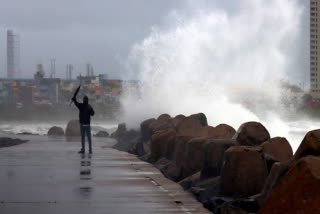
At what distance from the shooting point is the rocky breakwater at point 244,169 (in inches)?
306

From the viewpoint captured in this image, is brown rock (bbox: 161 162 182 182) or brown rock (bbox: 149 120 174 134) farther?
brown rock (bbox: 149 120 174 134)

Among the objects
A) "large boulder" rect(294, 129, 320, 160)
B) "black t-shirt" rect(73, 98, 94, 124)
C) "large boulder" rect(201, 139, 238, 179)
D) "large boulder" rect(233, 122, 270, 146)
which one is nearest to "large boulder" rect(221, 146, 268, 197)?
"large boulder" rect(294, 129, 320, 160)

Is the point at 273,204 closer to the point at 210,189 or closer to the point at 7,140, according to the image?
the point at 210,189

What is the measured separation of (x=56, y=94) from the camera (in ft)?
632

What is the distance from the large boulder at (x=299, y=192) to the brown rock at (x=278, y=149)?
455 cm

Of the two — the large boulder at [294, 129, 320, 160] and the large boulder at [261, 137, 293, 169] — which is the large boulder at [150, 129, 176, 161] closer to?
the large boulder at [261, 137, 293, 169]

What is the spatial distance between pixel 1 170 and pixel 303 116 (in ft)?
358

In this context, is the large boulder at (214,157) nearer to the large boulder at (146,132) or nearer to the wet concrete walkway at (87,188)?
the wet concrete walkway at (87,188)

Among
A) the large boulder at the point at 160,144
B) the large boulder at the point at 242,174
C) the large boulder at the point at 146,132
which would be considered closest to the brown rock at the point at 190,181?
the large boulder at the point at 242,174

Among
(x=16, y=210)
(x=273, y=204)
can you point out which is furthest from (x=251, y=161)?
(x=16, y=210)

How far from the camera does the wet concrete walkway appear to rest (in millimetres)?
9695

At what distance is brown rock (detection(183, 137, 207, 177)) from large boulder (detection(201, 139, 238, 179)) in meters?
1.13

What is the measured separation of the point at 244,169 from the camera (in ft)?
34.7

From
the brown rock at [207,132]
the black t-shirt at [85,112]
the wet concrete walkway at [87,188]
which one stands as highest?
the black t-shirt at [85,112]
